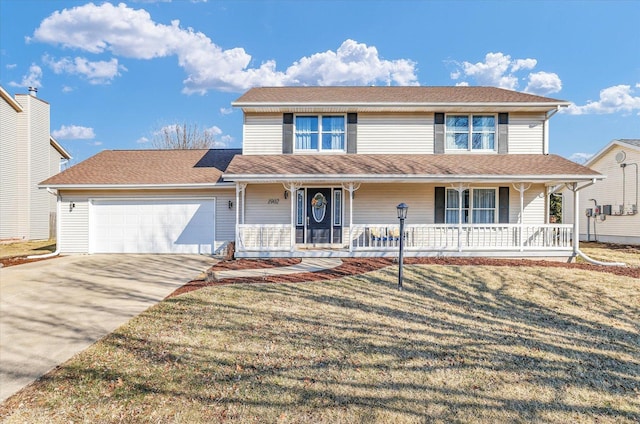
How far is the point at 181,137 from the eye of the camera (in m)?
33.7

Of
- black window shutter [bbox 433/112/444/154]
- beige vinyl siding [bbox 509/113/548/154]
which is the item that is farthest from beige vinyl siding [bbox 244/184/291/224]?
beige vinyl siding [bbox 509/113/548/154]

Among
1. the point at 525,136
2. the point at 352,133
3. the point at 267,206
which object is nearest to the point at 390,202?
the point at 352,133

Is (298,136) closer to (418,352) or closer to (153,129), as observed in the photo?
(418,352)

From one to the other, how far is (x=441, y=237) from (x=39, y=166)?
22.4m

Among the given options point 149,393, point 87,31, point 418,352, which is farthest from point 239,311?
point 87,31

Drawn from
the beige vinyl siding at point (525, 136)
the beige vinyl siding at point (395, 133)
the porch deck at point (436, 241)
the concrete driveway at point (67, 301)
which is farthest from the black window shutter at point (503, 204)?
the concrete driveway at point (67, 301)

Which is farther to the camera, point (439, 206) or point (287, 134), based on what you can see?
point (287, 134)

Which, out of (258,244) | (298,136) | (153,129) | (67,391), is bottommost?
(67,391)

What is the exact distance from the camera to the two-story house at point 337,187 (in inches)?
484

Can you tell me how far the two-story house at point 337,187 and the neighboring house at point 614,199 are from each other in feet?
26.3

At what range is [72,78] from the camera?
2973cm

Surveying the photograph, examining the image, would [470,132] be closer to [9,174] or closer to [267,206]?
[267,206]

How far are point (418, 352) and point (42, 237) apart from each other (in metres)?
23.1

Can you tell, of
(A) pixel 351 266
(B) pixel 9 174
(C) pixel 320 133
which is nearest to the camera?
(A) pixel 351 266
